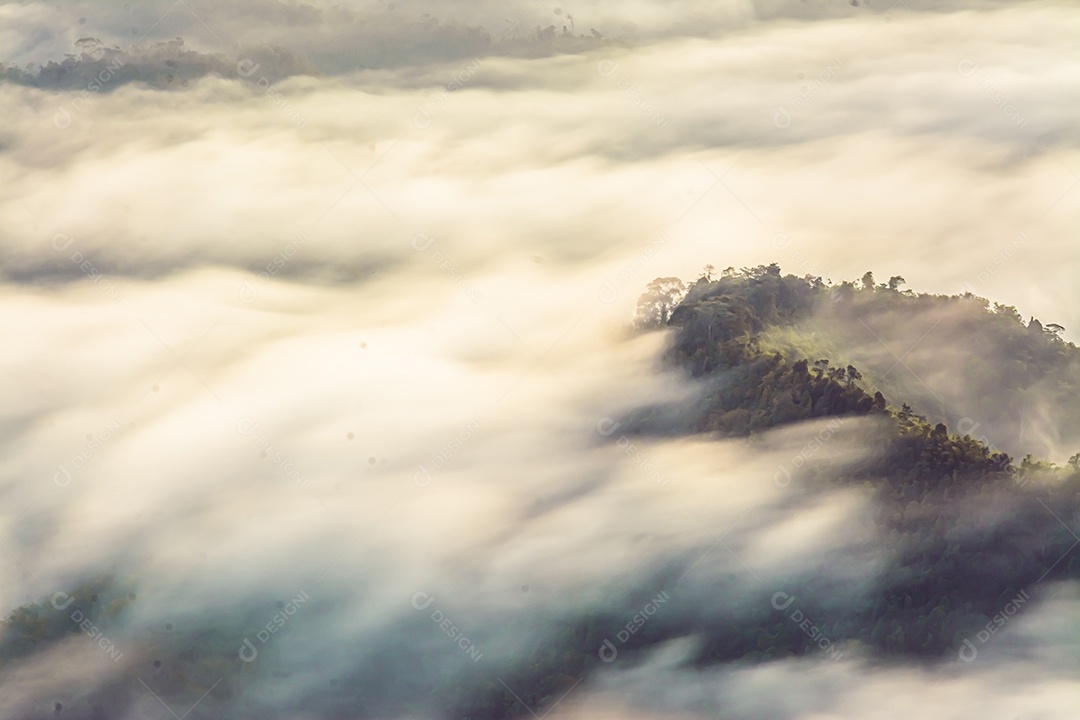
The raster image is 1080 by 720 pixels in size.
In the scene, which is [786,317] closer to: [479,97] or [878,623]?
[878,623]

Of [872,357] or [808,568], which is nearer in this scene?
[808,568]

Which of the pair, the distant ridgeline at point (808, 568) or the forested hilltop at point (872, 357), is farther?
the forested hilltop at point (872, 357)

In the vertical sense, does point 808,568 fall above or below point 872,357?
below

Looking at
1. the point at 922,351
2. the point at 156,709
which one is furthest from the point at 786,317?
the point at 156,709

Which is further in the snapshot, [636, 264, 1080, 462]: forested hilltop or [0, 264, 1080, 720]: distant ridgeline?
[636, 264, 1080, 462]: forested hilltop

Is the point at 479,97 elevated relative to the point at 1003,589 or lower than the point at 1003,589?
A: elevated

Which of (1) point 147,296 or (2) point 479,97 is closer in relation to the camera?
(1) point 147,296

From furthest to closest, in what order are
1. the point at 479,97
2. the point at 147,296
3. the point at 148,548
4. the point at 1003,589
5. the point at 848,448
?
1. the point at 479,97
2. the point at 147,296
3. the point at 148,548
4. the point at 848,448
5. the point at 1003,589

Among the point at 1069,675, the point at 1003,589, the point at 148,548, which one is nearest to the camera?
the point at 1069,675
